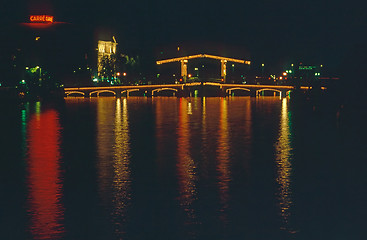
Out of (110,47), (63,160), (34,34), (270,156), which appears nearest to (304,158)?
(270,156)

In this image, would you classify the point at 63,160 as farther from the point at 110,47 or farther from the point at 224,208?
the point at 110,47

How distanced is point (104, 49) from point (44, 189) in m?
109

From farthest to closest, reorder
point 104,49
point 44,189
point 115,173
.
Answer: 1. point 104,49
2. point 115,173
3. point 44,189

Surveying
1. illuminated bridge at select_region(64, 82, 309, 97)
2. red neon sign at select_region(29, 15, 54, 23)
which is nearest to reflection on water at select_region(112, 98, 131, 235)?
illuminated bridge at select_region(64, 82, 309, 97)

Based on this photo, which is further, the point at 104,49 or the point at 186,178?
the point at 104,49

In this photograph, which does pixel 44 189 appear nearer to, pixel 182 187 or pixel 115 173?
pixel 115 173

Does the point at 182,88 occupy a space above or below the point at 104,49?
below

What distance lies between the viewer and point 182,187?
13734 millimetres

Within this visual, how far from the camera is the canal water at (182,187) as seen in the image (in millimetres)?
10203

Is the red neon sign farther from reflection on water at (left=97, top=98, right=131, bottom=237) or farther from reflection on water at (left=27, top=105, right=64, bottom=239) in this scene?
reflection on water at (left=27, top=105, right=64, bottom=239)

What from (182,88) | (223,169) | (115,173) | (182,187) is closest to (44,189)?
(115,173)

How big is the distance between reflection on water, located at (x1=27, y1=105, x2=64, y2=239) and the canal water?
0.02 metres

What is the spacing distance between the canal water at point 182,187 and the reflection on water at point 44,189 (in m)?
0.02

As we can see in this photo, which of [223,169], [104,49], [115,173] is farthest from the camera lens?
[104,49]
